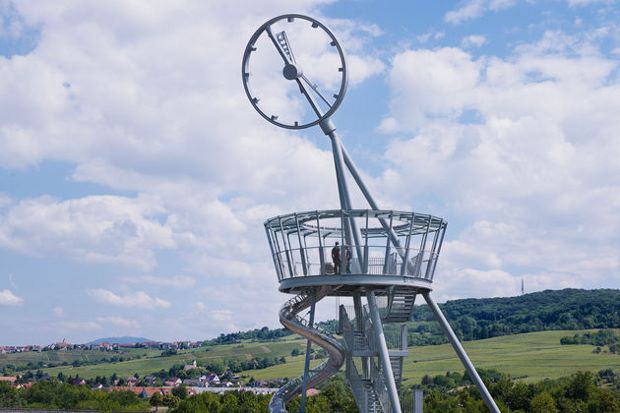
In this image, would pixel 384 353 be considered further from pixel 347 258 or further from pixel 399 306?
pixel 347 258

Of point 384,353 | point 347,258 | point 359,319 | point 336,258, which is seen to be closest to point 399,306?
point 359,319

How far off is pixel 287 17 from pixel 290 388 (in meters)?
21.6

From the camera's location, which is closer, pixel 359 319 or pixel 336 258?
pixel 336 258

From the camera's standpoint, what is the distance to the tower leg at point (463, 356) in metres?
48.5

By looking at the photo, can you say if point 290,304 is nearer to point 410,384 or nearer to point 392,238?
point 392,238

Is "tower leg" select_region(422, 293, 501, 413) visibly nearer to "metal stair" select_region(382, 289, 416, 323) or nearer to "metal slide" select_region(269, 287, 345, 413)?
"metal stair" select_region(382, 289, 416, 323)

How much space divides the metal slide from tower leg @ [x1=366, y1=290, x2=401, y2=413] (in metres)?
2.54

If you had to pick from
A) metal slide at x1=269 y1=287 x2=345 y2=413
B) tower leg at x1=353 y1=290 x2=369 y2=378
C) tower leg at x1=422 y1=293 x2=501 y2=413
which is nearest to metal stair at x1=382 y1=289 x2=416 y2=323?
tower leg at x1=422 y1=293 x2=501 y2=413

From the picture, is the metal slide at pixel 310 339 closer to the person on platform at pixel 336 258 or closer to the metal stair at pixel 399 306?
the person on platform at pixel 336 258

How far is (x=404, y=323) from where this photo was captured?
49.7 m

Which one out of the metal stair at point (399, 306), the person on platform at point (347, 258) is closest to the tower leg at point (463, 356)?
the metal stair at point (399, 306)

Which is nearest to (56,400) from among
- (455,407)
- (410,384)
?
(410,384)

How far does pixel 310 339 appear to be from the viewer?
47344 mm

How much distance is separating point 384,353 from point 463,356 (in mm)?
6149
